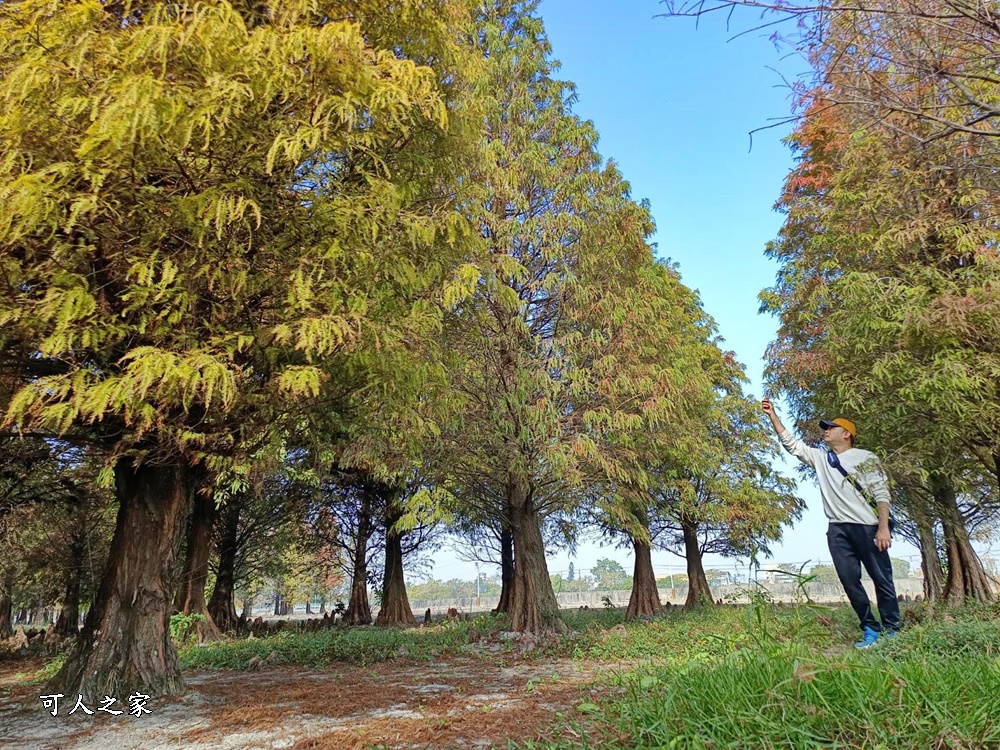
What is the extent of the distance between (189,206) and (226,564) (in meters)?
14.2

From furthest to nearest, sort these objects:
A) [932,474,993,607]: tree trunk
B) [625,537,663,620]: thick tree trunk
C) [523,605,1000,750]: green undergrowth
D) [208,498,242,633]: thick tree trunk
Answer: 1. [208,498,242,633]: thick tree trunk
2. [625,537,663,620]: thick tree trunk
3. [932,474,993,607]: tree trunk
4. [523,605,1000,750]: green undergrowth

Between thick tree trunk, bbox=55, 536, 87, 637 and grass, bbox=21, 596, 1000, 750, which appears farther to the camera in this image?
thick tree trunk, bbox=55, 536, 87, 637

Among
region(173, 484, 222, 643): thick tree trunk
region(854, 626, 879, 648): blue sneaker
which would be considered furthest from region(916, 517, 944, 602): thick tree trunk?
region(173, 484, 222, 643): thick tree trunk

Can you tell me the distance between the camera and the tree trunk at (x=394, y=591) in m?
15.2

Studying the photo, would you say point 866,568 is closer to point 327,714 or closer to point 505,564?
point 327,714

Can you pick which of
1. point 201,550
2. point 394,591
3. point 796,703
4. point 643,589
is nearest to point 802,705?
point 796,703

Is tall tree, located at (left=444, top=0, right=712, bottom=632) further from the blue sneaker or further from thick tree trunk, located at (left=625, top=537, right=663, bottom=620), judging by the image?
thick tree trunk, located at (left=625, top=537, right=663, bottom=620)

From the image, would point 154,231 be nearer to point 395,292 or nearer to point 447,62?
point 395,292

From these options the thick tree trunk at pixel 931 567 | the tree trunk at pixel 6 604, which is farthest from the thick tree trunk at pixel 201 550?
the thick tree trunk at pixel 931 567

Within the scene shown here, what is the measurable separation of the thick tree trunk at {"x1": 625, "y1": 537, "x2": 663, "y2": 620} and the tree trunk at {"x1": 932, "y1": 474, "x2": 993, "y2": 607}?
5.92 m

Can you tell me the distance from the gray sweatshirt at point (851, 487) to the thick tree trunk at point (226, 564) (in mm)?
13602

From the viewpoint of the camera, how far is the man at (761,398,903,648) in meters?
4.15

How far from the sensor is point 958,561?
1014 centimetres

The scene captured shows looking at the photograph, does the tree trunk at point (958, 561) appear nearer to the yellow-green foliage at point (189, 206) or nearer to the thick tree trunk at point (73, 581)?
the yellow-green foliage at point (189, 206)
